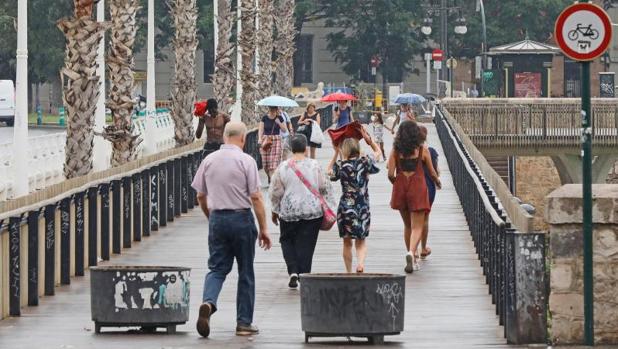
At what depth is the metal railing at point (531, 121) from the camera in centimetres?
7169

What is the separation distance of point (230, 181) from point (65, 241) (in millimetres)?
4919

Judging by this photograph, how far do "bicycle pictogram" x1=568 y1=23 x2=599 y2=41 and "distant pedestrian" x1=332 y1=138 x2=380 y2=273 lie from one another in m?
4.95

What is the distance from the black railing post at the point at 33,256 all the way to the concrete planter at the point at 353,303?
3.94 metres

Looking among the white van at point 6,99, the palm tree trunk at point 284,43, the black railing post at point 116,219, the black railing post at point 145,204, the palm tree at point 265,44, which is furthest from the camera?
the palm tree trunk at point 284,43

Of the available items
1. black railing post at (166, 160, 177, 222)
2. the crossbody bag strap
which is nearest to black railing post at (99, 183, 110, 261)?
the crossbody bag strap

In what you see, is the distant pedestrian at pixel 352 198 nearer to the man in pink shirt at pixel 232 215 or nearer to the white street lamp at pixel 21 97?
the man in pink shirt at pixel 232 215

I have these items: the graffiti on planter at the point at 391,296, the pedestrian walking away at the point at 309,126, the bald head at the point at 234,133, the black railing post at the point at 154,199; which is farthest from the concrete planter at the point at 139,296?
the pedestrian walking away at the point at 309,126

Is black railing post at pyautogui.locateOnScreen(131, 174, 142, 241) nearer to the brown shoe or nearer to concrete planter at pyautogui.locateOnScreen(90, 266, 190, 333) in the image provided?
concrete planter at pyautogui.locateOnScreen(90, 266, 190, 333)

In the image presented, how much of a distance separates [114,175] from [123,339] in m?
8.99

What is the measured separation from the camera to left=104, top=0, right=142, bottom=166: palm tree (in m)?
34.0

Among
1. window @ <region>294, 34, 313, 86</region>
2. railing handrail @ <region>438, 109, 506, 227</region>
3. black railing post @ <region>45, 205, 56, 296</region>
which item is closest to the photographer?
railing handrail @ <region>438, 109, 506, 227</region>

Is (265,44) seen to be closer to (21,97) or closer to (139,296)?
(21,97)

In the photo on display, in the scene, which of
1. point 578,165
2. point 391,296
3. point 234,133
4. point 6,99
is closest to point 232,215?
point 234,133

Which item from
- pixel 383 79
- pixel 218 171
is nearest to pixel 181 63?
pixel 218 171
